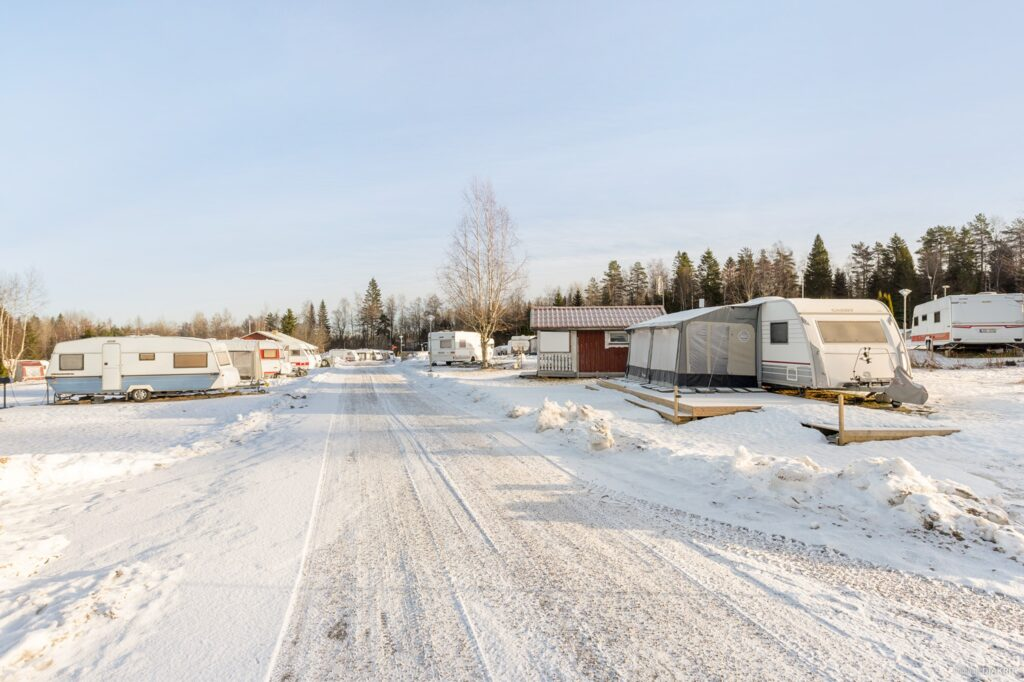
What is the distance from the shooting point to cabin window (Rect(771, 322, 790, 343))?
1448cm

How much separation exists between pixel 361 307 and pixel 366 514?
286 ft

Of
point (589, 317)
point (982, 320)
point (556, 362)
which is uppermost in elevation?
point (589, 317)

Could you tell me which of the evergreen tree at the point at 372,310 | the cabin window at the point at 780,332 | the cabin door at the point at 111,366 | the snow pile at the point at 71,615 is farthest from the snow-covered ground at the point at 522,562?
the evergreen tree at the point at 372,310

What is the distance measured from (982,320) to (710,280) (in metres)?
39.7

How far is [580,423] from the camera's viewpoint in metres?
9.88

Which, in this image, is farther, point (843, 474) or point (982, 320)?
point (982, 320)

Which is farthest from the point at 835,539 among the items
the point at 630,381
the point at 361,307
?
the point at 361,307

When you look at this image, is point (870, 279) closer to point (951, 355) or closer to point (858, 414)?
point (951, 355)

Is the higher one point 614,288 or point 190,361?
point 614,288

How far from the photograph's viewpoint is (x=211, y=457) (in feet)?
29.6

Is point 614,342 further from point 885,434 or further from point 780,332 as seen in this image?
point 885,434

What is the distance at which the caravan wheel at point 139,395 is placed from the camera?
1997 cm

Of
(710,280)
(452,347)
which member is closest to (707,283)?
(710,280)

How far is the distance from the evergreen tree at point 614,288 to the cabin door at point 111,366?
195ft
